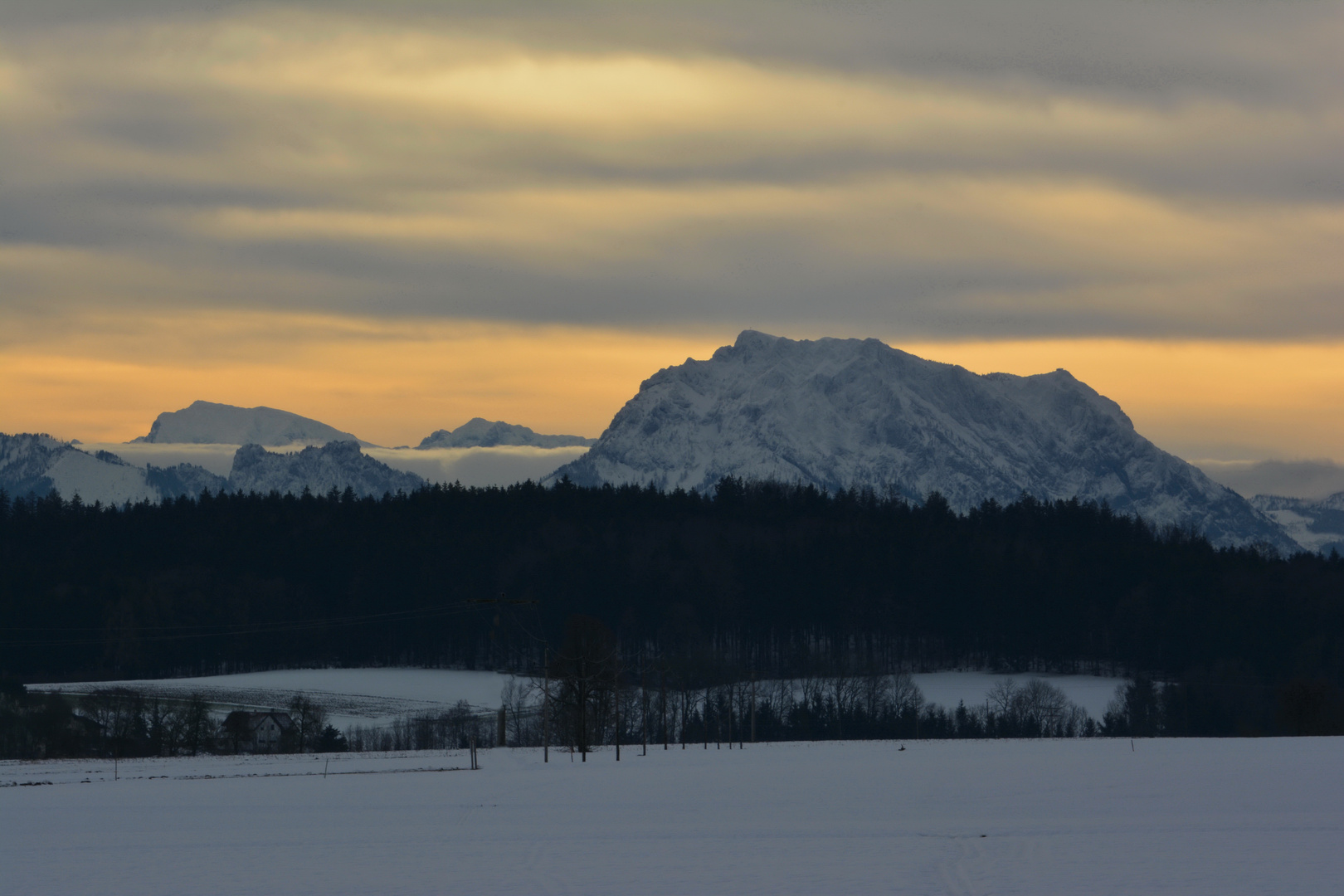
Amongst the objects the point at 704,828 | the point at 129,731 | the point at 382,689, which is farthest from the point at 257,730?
the point at 704,828

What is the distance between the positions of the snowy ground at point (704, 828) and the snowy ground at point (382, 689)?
71378 mm

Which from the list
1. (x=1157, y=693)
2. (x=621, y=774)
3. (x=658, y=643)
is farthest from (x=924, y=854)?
(x=658, y=643)

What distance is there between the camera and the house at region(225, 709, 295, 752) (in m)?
125

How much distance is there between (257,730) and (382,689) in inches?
1391

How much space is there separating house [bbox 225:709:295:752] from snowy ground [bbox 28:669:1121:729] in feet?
18.3

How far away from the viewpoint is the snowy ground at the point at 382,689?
15162 centimetres

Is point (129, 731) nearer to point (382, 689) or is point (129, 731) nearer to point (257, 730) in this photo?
point (257, 730)

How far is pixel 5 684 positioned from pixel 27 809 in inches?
3867

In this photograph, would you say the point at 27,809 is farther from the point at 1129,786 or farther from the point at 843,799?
the point at 1129,786

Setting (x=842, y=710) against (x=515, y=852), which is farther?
(x=842, y=710)

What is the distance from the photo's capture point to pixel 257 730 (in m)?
134

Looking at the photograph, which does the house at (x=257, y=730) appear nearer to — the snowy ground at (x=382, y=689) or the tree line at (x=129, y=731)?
the tree line at (x=129, y=731)

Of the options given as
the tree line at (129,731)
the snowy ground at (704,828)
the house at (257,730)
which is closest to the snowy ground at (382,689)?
the house at (257,730)

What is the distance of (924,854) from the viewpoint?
3844 cm
